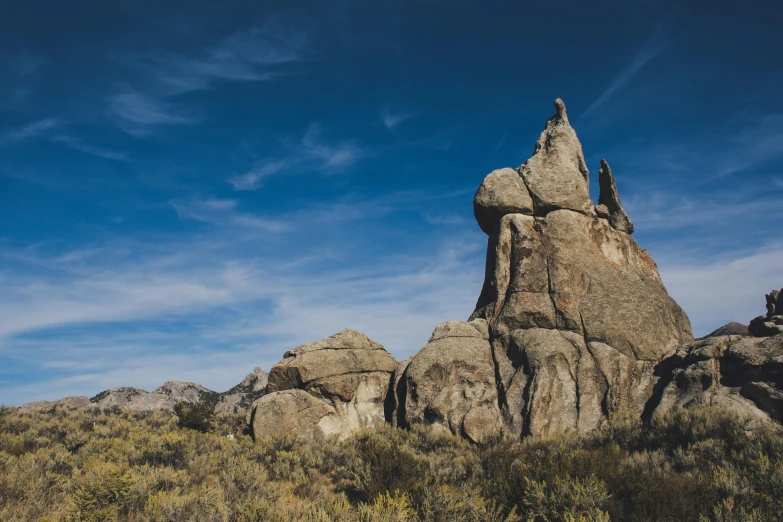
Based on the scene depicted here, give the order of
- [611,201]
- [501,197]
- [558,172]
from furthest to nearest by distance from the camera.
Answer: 1. [611,201]
2. [558,172]
3. [501,197]

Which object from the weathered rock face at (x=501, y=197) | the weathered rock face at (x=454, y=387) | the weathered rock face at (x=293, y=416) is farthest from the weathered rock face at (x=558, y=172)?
the weathered rock face at (x=293, y=416)

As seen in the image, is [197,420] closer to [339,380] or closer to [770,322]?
[339,380]

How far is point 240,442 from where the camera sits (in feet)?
64.7

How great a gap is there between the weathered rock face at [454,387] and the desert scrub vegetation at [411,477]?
0.90 m

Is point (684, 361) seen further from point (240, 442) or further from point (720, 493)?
point (240, 442)

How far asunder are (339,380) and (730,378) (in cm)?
1516

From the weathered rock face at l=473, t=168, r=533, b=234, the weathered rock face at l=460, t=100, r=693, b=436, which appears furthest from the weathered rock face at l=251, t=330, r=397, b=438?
the weathered rock face at l=473, t=168, r=533, b=234

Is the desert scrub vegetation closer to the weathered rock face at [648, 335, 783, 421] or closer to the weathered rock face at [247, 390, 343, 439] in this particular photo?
the weathered rock face at [247, 390, 343, 439]

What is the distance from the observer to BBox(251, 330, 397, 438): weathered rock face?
2200 centimetres

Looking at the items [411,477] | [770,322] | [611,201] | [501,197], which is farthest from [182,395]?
[770,322]

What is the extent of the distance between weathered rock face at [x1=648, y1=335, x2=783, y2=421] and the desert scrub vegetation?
142cm

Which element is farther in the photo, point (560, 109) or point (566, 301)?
point (560, 109)

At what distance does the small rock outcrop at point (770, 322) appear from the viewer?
1777 centimetres

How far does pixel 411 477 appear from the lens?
12.5m
